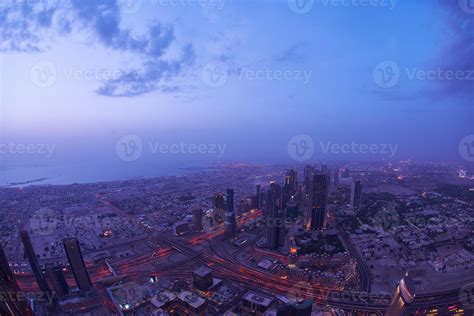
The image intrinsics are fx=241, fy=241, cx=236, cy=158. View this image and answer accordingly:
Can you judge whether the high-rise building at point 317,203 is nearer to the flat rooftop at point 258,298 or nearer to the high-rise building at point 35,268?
the flat rooftop at point 258,298

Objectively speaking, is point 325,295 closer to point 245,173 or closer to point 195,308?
point 195,308

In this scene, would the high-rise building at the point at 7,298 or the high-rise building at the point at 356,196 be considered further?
the high-rise building at the point at 356,196

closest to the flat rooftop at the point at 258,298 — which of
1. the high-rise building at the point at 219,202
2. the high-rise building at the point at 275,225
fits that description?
the high-rise building at the point at 275,225

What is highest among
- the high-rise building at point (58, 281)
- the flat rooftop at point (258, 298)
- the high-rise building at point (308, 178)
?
the high-rise building at point (308, 178)

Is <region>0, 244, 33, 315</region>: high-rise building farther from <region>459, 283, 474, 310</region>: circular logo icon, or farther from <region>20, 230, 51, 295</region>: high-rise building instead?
<region>459, 283, 474, 310</region>: circular logo icon

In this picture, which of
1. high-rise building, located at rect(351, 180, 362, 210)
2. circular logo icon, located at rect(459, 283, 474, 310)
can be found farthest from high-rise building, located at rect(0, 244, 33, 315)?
high-rise building, located at rect(351, 180, 362, 210)

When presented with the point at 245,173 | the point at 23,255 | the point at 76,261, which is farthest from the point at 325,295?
the point at 245,173
